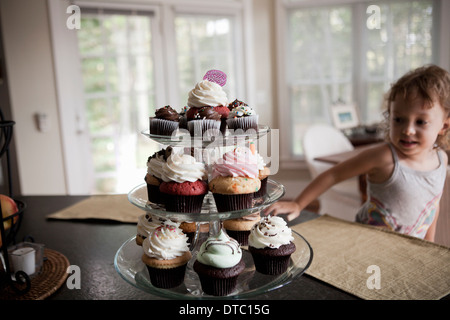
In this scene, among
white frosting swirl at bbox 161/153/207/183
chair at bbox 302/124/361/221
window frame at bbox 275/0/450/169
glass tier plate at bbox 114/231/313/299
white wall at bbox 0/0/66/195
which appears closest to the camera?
glass tier plate at bbox 114/231/313/299

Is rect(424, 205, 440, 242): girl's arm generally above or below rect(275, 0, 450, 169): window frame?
below

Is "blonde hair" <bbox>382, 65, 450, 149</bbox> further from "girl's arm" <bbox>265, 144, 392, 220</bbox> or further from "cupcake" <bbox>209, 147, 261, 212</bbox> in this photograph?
"cupcake" <bbox>209, 147, 261, 212</bbox>

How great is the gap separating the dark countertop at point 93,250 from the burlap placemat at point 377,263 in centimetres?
7

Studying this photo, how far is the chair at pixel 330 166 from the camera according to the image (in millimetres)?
2811

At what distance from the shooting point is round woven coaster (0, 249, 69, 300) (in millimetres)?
1035

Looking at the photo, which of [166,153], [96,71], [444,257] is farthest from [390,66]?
[166,153]

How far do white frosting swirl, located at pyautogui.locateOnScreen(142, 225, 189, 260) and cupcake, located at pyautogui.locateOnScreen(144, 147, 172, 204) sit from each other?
0.10 m

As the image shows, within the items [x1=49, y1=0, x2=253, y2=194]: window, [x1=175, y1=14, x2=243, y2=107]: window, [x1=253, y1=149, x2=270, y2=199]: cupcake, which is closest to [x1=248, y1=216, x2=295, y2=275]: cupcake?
[x1=253, y1=149, x2=270, y2=199]: cupcake

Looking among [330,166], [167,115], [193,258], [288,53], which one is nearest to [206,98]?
[167,115]

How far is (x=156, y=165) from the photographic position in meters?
1.03

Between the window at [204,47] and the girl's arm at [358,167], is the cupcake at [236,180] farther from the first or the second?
the window at [204,47]

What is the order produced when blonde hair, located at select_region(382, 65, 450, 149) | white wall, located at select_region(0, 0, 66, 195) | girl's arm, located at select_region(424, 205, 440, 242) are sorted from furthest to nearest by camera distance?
white wall, located at select_region(0, 0, 66, 195) < girl's arm, located at select_region(424, 205, 440, 242) < blonde hair, located at select_region(382, 65, 450, 149)

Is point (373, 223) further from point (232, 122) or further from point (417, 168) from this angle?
point (232, 122)

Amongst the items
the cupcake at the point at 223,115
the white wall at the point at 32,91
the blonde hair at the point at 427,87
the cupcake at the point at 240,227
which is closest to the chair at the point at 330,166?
the blonde hair at the point at 427,87
